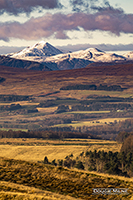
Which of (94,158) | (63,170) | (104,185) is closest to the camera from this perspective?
(104,185)

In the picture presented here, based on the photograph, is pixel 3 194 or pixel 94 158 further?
pixel 94 158

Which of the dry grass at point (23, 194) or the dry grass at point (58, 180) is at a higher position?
the dry grass at point (23, 194)

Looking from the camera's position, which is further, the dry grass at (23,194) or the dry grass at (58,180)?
the dry grass at (58,180)

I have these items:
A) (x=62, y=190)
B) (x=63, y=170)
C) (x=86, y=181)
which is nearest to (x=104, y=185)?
(x=86, y=181)

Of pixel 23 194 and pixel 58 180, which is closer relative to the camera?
pixel 23 194

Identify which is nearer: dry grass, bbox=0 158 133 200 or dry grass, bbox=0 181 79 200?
dry grass, bbox=0 181 79 200

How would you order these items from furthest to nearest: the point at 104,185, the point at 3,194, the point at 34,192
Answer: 1. the point at 104,185
2. the point at 34,192
3. the point at 3,194

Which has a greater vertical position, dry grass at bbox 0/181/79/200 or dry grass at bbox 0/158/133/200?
dry grass at bbox 0/181/79/200

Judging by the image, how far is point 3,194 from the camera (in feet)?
110

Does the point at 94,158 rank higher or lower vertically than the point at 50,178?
lower

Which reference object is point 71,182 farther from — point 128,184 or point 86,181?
point 128,184

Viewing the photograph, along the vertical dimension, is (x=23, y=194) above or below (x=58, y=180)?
above

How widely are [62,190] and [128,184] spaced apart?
435 inches

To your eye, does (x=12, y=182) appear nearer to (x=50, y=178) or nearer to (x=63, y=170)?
(x=50, y=178)
